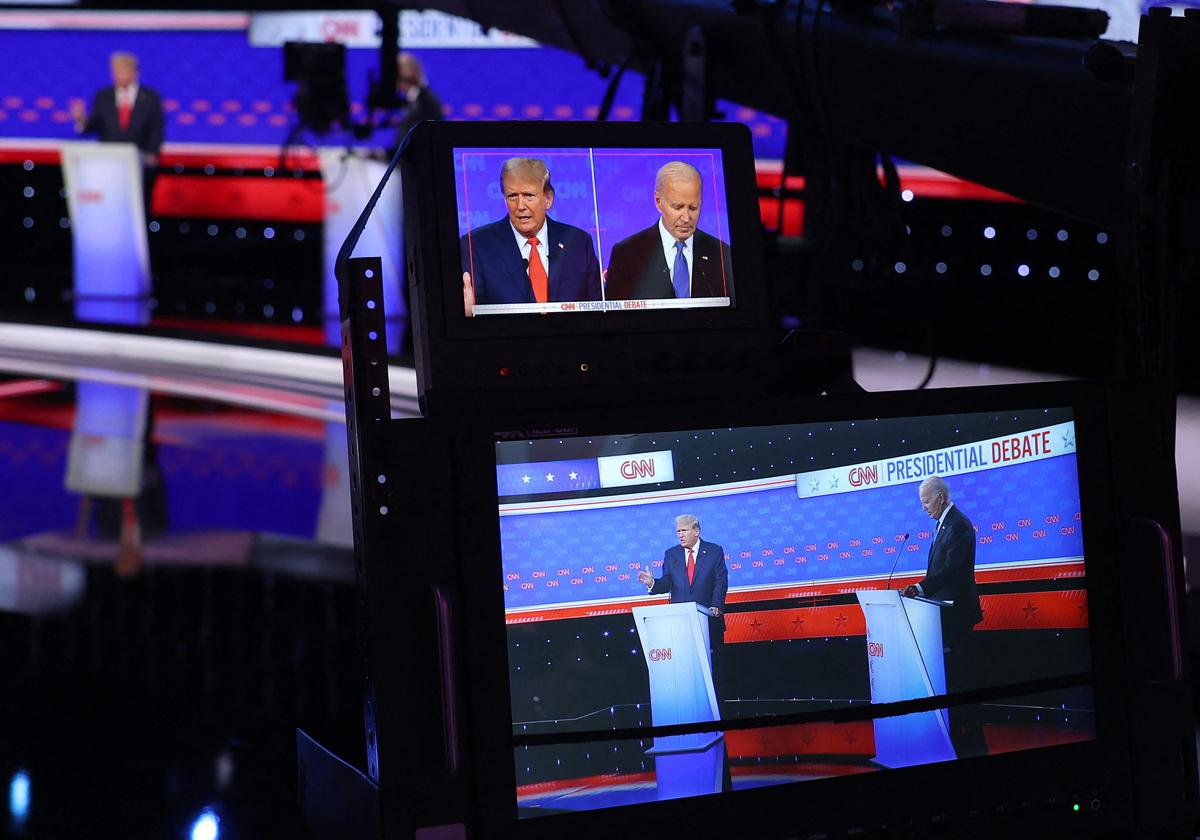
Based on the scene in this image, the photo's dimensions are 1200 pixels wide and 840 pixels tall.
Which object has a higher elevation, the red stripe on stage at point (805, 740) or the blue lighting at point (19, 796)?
the red stripe on stage at point (805, 740)

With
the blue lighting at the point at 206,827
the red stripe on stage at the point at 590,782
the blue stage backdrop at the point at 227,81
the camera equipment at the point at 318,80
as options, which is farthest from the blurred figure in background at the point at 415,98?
the red stripe on stage at the point at 590,782

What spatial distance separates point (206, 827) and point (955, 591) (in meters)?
1.02

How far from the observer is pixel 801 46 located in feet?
6.34

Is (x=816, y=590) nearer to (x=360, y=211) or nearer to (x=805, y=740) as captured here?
(x=805, y=740)

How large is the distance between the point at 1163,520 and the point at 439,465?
86cm

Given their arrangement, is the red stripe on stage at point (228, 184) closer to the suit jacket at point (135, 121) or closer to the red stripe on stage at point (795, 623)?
the suit jacket at point (135, 121)

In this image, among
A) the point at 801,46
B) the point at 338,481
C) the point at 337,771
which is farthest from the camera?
the point at 338,481

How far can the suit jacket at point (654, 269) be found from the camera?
1.51m

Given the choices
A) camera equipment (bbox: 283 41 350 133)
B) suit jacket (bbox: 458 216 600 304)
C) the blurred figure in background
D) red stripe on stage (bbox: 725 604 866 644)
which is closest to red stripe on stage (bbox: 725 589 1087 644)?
red stripe on stage (bbox: 725 604 866 644)

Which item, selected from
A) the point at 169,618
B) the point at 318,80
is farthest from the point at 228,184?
the point at 169,618

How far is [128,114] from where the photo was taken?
8.84 m

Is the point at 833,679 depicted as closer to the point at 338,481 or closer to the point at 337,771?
the point at 337,771

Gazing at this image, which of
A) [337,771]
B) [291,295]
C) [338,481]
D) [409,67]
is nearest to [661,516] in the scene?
[337,771]

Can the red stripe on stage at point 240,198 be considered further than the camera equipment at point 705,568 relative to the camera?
Yes
